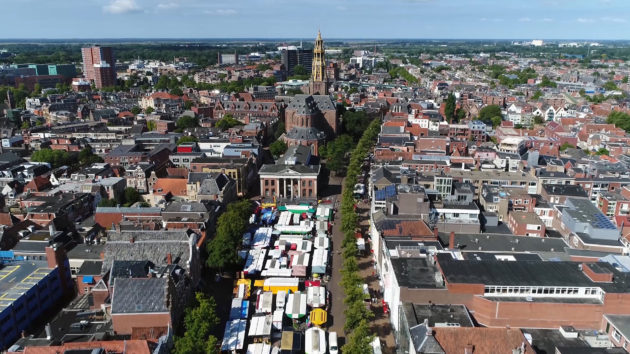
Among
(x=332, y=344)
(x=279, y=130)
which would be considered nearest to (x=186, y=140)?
(x=279, y=130)

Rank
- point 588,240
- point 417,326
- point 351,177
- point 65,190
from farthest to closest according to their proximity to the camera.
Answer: point 351,177 < point 65,190 < point 588,240 < point 417,326

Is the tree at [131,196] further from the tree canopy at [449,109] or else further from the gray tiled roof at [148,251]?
the tree canopy at [449,109]

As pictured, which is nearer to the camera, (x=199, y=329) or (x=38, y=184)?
(x=199, y=329)

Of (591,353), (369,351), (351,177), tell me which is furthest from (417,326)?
(351,177)

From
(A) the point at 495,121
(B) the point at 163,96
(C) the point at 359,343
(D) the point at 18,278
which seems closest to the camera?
(C) the point at 359,343

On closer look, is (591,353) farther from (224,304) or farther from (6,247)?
(6,247)

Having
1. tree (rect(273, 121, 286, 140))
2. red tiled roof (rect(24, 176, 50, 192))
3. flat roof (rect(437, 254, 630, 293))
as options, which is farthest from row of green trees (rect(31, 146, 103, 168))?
flat roof (rect(437, 254, 630, 293))

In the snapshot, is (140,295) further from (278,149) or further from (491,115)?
(491,115)
